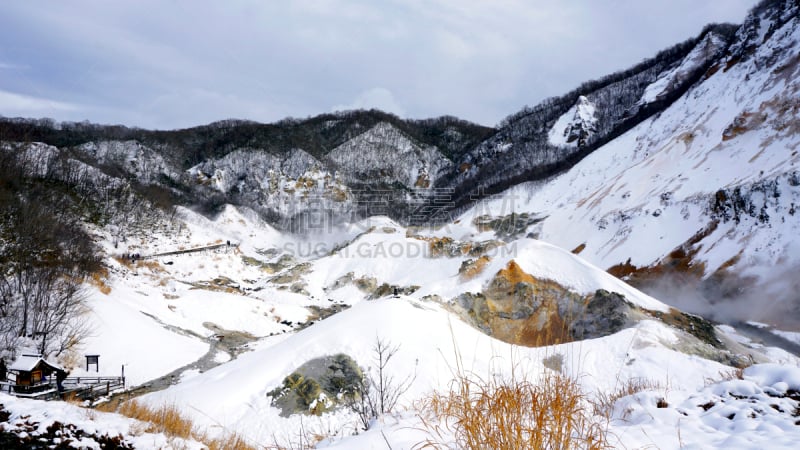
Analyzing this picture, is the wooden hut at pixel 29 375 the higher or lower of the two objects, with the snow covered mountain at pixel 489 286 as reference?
lower

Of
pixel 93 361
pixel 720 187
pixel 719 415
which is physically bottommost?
pixel 93 361

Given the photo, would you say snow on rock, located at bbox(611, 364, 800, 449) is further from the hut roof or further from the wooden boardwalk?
the wooden boardwalk

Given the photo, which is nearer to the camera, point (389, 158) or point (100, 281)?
point (100, 281)

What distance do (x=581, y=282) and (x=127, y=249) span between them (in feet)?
Result: 211

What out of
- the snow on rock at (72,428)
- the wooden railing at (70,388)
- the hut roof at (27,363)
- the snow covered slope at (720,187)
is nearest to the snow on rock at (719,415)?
the snow on rock at (72,428)

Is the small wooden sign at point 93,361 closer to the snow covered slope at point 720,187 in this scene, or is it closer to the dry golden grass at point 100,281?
the dry golden grass at point 100,281

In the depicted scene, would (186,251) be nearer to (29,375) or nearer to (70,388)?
(70,388)

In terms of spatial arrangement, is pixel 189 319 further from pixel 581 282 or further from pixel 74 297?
pixel 581 282

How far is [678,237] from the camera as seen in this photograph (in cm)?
3178

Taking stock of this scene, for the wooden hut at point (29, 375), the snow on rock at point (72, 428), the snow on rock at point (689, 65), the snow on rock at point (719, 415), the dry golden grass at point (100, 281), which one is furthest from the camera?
the snow on rock at point (689, 65)

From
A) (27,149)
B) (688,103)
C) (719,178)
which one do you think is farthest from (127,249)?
(688,103)

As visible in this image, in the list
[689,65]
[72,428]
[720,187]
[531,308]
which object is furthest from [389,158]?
[72,428]

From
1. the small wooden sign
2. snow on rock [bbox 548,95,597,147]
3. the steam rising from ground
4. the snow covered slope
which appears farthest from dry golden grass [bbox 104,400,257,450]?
snow on rock [bbox 548,95,597,147]

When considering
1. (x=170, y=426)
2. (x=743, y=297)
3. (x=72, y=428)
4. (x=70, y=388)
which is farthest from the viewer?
(x=743, y=297)
